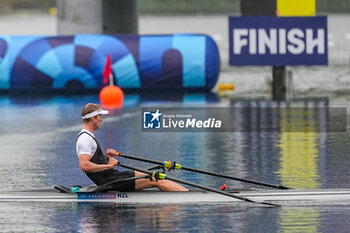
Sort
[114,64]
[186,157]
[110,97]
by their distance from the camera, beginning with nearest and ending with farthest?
[186,157] → [110,97] → [114,64]

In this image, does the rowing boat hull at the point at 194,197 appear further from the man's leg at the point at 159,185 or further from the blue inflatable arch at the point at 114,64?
the blue inflatable arch at the point at 114,64

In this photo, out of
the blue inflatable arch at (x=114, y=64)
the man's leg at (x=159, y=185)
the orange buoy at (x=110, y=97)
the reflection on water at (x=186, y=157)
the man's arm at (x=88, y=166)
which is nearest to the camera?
the reflection on water at (x=186, y=157)

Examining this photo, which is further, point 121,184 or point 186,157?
point 186,157

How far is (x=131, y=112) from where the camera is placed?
83.8 feet

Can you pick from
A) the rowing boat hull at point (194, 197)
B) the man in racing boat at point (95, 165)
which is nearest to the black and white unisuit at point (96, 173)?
the man in racing boat at point (95, 165)

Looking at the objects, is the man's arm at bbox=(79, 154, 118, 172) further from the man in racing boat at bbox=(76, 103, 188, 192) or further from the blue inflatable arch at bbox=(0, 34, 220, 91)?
the blue inflatable arch at bbox=(0, 34, 220, 91)

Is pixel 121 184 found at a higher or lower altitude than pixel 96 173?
lower

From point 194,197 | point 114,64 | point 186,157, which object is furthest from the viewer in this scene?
point 114,64

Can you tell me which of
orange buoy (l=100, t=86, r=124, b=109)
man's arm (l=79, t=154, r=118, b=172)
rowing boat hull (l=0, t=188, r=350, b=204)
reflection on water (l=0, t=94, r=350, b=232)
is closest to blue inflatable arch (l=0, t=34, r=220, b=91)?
reflection on water (l=0, t=94, r=350, b=232)

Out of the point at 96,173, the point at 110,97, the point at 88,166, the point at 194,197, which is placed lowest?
the point at 194,197

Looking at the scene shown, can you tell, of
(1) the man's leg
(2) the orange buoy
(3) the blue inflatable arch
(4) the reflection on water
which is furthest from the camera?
(3) the blue inflatable arch

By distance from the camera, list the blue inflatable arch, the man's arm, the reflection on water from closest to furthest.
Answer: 1. the reflection on water
2. the man's arm
3. the blue inflatable arch

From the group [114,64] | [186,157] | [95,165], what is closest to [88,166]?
[95,165]

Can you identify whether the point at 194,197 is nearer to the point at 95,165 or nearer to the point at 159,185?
the point at 159,185
